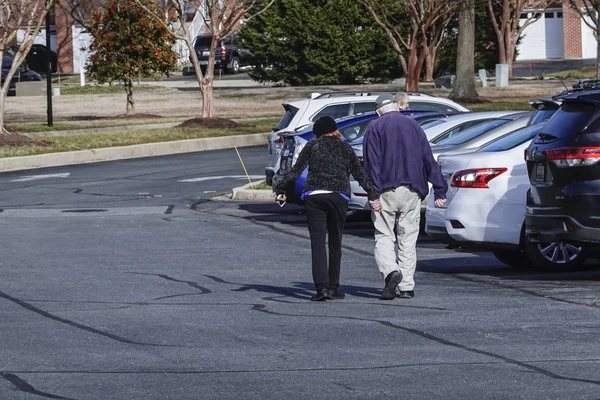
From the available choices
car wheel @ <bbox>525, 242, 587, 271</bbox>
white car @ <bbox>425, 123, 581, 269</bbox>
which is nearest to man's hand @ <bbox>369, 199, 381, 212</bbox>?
white car @ <bbox>425, 123, 581, 269</bbox>

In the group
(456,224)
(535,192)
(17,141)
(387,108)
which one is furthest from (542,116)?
(17,141)

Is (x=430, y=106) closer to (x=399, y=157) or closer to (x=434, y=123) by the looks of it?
(x=434, y=123)

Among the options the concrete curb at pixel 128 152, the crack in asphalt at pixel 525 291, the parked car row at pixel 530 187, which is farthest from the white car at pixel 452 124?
the concrete curb at pixel 128 152

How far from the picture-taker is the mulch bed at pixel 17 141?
2901cm

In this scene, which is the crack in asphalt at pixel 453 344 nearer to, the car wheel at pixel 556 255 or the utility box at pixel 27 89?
the car wheel at pixel 556 255

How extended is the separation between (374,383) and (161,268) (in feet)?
19.4

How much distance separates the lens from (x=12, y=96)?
53812 millimetres

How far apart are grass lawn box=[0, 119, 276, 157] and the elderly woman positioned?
59.4 ft

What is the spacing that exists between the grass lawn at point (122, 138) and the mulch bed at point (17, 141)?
12.4 inches

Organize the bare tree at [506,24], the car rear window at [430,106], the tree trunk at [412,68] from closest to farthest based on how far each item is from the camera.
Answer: the car rear window at [430,106] < the tree trunk at [412,68] < the bare tree at [506,24]

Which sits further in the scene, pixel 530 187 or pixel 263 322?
pixel 530 187

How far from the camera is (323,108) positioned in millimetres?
19266

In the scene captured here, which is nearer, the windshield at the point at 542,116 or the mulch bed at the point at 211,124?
the windshield at the point at 542,116

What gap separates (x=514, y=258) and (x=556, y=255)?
73 cm
